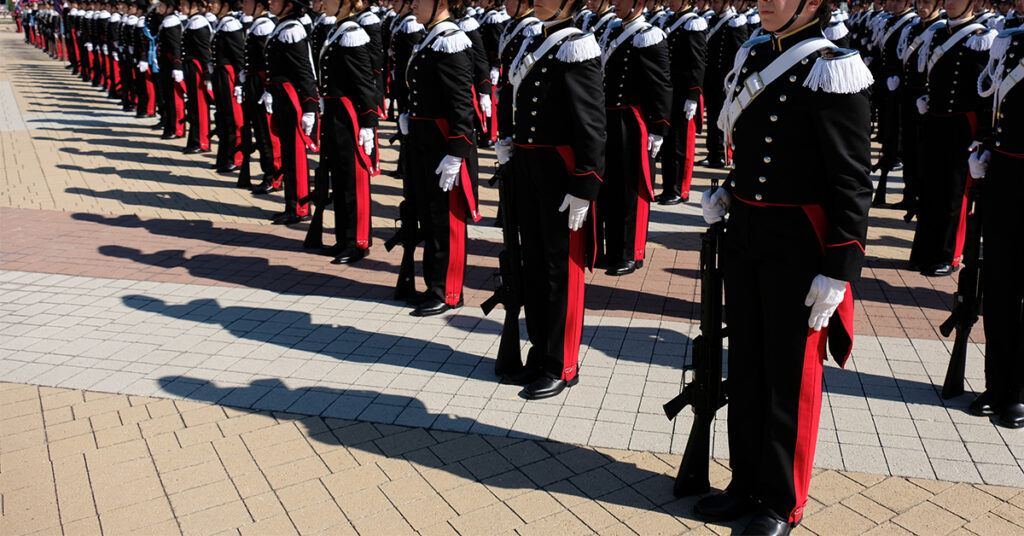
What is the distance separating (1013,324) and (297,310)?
431 cm

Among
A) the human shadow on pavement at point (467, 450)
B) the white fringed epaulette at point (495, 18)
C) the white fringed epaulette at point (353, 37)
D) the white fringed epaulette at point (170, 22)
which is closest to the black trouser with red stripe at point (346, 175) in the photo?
the white fringed epaulette at point (353, 37)

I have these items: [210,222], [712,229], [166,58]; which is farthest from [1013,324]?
[166,58]

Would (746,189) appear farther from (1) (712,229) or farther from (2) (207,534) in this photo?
(2) (207,534)

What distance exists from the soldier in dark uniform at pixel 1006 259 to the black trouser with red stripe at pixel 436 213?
310cm

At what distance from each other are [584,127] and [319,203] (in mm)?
3515

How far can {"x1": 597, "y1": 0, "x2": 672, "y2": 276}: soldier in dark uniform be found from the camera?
6.91 m

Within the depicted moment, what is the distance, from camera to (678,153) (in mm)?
9391

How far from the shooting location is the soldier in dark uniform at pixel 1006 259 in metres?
4.21

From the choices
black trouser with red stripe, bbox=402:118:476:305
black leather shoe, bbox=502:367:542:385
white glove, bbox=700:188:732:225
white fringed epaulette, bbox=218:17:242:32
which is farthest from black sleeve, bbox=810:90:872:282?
white fringed epaulette, bbox=218:17:242:32

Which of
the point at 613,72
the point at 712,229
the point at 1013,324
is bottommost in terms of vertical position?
the point at 1013,324

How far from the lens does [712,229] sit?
3.35 meters

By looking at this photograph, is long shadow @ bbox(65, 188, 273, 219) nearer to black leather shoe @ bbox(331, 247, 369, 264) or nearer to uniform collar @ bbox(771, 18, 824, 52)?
black leather shoe @ bbox(331, 247, 369, 264)

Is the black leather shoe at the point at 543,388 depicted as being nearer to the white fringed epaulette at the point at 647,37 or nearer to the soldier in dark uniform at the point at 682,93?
the white fringed epaulette at the point at 647,37

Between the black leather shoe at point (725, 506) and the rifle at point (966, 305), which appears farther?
the rifle at point (966, 305)
